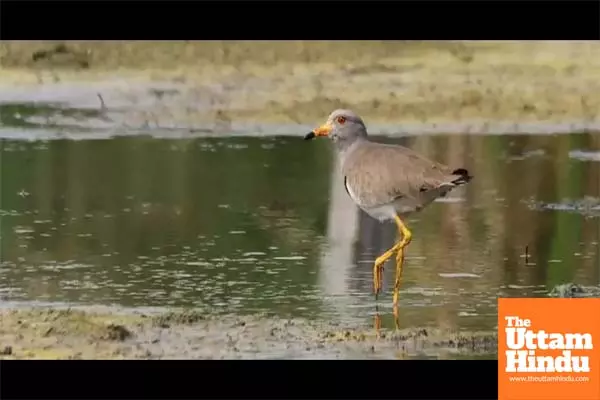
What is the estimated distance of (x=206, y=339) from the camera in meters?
8.10

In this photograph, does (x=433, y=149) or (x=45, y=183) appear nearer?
(x=45, y=183)

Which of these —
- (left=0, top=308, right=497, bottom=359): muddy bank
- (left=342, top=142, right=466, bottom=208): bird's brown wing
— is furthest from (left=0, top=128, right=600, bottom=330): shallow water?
(left=342, top=142, right=466, bottom=208): bird's brown wing

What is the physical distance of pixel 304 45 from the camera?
15.3 m

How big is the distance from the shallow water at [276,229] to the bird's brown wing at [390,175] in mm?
670

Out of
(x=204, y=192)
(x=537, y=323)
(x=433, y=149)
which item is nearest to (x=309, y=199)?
(x=204, y=192)

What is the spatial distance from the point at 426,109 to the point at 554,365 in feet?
22.1

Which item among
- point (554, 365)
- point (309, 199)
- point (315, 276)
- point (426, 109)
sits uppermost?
point (426, 109)

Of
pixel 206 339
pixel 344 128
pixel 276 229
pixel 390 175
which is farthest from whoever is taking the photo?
→ pixel 276 229

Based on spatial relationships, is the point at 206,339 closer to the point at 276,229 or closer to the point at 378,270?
the point at 378,270

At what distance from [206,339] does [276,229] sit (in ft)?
8.58

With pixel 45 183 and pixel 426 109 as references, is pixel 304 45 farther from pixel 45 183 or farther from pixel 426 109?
pixel 45 183

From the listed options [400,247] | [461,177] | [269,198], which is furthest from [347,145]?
[269,198]

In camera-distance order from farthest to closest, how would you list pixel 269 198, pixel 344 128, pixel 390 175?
pixel 269 198 → pixel 344 128 → pixel 390 175

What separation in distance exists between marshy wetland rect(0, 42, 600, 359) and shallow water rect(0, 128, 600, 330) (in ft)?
0.08
